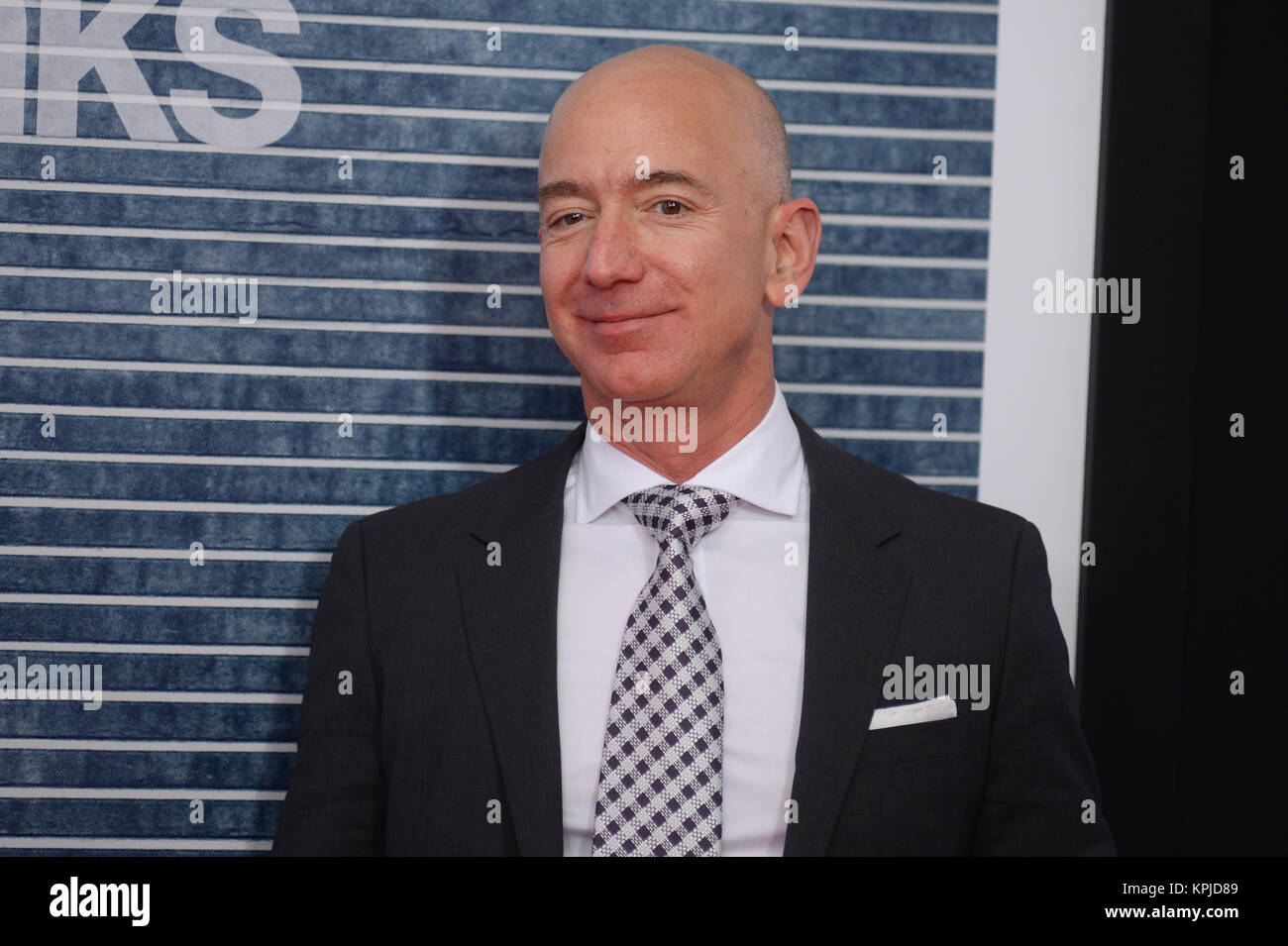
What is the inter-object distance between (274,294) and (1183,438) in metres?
2.19

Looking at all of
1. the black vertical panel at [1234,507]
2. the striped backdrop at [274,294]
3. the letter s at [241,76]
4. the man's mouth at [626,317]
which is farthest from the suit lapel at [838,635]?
the letter s at [241,76]

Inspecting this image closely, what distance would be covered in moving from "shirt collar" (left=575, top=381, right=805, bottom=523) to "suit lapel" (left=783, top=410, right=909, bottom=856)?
61mm

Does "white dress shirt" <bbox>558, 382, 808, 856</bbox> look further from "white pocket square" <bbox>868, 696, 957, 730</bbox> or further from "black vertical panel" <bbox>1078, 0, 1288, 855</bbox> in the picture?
"black vertical panel" <bbox>1078, 0, 1288, 855</bbox>

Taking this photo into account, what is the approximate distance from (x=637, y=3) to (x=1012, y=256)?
109cm

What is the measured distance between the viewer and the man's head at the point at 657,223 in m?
2.11

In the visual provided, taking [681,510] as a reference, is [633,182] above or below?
above

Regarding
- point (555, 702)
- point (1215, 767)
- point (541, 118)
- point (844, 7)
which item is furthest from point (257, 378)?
point (1215, 767)

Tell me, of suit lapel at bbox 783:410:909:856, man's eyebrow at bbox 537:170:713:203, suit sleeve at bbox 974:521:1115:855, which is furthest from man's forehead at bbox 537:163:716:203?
suit sleeve at bbox 974:521:1115:855

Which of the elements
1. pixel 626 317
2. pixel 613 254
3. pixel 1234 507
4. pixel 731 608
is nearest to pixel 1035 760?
pixel 731 608

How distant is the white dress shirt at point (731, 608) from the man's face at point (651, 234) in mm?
194

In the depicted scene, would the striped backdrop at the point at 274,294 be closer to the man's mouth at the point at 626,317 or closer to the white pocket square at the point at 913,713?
the man's mouth at the point at 626,317

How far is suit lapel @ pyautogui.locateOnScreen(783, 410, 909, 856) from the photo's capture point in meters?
1.99

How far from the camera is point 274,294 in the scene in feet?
8.46

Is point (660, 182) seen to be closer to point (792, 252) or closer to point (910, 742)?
point (792, 252)
